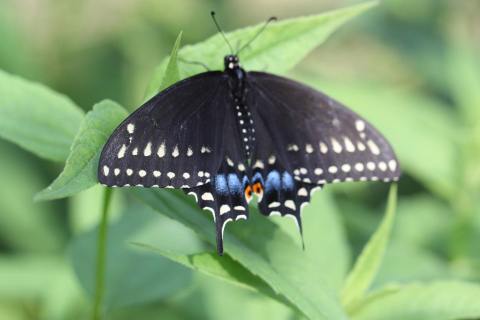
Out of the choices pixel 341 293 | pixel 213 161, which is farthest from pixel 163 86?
pixel 341 293

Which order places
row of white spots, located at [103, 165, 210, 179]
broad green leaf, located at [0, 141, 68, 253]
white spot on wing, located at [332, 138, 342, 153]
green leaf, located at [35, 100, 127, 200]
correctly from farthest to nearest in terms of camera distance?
broad green leaf, located at [0, 141, 68, 253]
white spot on wing, located at [332, 138, 342, 153]
row of white spots, located at [103, 165, 210, 179]
green leaf, located at [35, 100, 127, 200]

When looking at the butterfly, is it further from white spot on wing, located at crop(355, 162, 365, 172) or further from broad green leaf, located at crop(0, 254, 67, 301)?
broad green leaf, located at crop(0, 254, 67, 301)

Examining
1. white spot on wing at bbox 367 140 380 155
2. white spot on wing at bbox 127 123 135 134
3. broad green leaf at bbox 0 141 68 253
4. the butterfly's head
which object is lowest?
white spot on wing at bbox 127 123 135 134

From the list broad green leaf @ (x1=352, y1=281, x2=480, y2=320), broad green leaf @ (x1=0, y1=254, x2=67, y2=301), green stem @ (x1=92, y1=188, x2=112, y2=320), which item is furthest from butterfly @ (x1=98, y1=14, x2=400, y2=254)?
broad green leaf @ (x1=0, y1=254, x2=67, y2=301)

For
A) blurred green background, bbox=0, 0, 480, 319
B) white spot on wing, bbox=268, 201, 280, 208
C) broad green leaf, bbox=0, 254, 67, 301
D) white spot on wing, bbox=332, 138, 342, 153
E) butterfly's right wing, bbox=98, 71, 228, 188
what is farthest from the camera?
broad green leaf, bbox=0, 254, 67, 301

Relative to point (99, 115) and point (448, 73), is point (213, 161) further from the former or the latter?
point (448, 73)

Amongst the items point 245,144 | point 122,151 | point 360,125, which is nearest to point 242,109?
point 245,144
